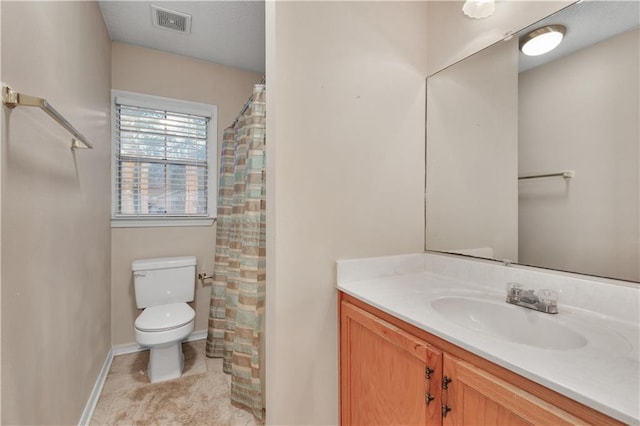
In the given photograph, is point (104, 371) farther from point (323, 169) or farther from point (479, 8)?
point (479, 8)

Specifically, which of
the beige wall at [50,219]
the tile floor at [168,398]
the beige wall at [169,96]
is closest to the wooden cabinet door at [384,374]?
Result: the tile floor at [168,398]

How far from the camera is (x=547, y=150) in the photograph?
1.12 meters

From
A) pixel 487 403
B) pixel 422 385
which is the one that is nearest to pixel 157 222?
pixel 422 385

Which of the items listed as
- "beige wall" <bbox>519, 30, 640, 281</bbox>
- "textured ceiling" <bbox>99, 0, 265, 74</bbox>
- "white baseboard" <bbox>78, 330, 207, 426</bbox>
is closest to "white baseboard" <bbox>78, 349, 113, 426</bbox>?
"white baseboard" <bbox>78, 330, 207, 426</bbox>

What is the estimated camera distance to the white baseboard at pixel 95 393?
1512mm

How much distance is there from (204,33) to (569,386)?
8.90 feet

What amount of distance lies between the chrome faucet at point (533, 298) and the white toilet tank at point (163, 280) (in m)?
2.18

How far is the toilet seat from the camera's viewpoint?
5.98 feet

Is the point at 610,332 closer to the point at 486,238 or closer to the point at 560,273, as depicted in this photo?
the point at 560,273

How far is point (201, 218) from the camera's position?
251cm

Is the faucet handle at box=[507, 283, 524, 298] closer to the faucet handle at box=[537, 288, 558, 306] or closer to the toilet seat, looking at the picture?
the faucet handle at box=[537, 288, 558, 306]

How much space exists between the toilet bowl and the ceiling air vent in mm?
2092

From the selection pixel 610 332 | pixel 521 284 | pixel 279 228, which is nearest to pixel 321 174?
pixel 279 228

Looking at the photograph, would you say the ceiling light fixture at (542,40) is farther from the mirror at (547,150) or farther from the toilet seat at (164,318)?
the toilet seat at (164,318)
